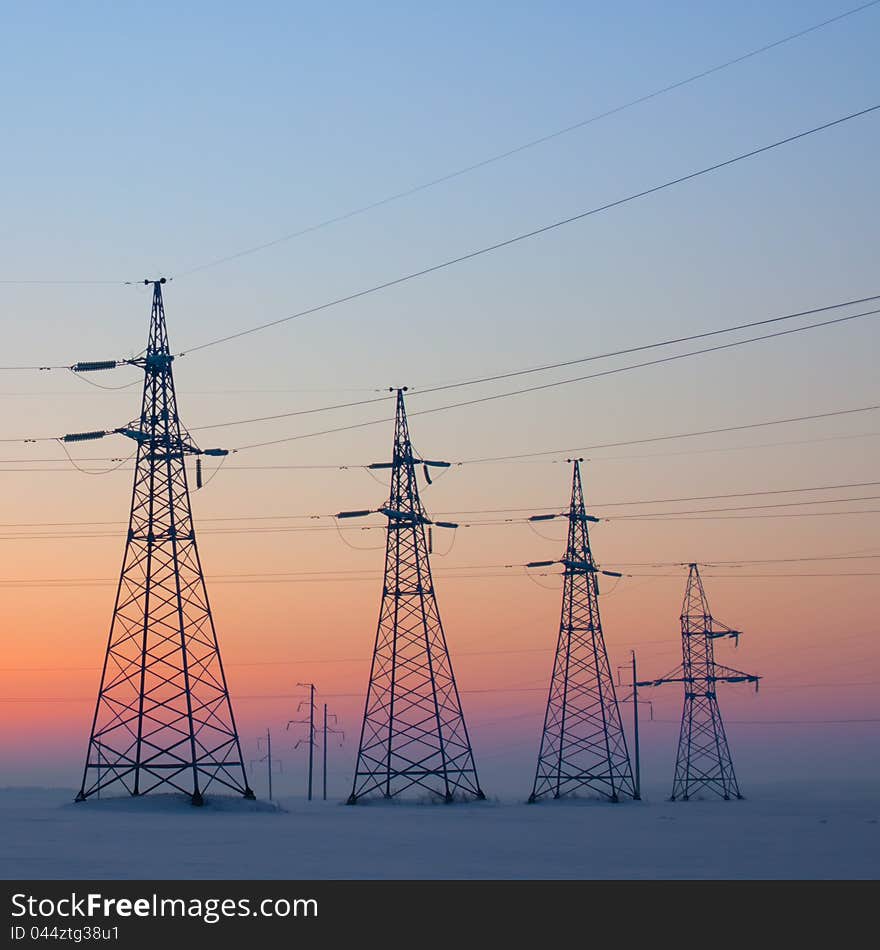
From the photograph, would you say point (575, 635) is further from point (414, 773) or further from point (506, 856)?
point (506, 856)

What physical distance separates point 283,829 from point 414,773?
66.1 feet

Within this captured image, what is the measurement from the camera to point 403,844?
1636 inches

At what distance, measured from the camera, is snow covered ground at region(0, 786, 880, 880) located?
3262 cm

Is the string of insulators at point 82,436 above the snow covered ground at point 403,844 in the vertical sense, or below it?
above

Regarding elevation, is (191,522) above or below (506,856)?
above

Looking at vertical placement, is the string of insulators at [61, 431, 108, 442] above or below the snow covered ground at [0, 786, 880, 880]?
above

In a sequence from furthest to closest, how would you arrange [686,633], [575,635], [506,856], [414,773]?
[686,633], [575,635], [414,773], [506,856]

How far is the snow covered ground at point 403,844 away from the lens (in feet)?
107
